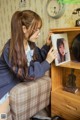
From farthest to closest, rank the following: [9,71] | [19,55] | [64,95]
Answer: [64,95] < [9,71] < [19,55]

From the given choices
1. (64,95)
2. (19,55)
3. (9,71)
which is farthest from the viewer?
(64,95)

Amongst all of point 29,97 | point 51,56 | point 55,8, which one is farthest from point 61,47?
point 29,97

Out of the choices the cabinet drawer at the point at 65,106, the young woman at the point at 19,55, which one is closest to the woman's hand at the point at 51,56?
the young woman at the point at 19,55

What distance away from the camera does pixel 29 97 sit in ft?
4.38

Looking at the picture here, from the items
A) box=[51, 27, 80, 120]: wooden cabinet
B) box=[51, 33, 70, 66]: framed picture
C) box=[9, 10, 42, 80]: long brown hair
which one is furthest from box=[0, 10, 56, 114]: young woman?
box=[51, 27, 80, 120]: wooden cabinet

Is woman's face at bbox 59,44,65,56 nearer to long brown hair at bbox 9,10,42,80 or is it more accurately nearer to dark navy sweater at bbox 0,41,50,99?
dark navy sweater at bbox 0,41,50,99

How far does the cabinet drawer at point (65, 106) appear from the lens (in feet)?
4.36

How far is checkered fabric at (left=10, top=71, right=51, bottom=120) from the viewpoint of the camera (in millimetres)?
1264

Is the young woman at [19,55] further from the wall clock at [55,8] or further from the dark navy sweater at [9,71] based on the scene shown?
the wall clock at [55,8]

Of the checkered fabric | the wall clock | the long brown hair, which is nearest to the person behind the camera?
the long brown hair

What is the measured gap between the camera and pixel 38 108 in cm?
146

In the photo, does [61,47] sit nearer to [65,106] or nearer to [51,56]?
[51,56]

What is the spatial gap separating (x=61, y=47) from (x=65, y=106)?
0.51m

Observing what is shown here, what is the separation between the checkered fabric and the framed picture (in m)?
0.24
